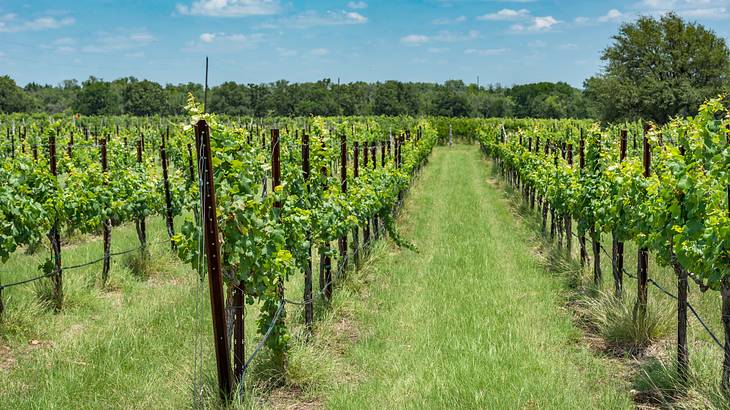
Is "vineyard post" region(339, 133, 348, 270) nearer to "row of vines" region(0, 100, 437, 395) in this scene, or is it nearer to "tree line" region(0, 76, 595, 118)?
"row of vines" region(0, 100, 437, 395)

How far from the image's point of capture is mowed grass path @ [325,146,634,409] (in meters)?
5.06

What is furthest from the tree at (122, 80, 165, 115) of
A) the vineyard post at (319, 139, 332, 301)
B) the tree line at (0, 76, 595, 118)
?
the vineyard post at (319, 139, 332, 301)

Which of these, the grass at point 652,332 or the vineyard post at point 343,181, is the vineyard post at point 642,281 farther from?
the vineyard post at point 343,181

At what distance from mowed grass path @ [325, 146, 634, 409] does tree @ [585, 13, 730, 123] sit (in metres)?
33.1

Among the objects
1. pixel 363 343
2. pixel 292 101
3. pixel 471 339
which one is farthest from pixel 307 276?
pixel 292 101

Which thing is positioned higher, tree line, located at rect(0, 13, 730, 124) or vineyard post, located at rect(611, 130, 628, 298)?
tree line, located at rect(0, 13, 730, 124)

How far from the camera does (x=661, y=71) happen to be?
136 ft

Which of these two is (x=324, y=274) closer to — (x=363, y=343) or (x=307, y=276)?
(x=307, y=276)

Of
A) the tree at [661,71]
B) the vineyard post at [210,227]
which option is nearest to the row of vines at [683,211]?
the vineyard post at [210,227]

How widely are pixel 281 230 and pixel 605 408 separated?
107 inches

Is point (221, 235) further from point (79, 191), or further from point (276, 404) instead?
point (79, 191)

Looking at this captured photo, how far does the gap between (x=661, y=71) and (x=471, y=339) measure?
40469 millimetres

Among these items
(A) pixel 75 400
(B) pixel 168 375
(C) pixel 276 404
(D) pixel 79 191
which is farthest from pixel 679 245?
(D) pixel 79 191

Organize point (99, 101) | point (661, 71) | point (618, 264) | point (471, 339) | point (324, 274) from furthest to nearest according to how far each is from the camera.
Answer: point (99, 101)
point (661, 71)
point (324, 274)
point (618, 264)
point (471, 339)
